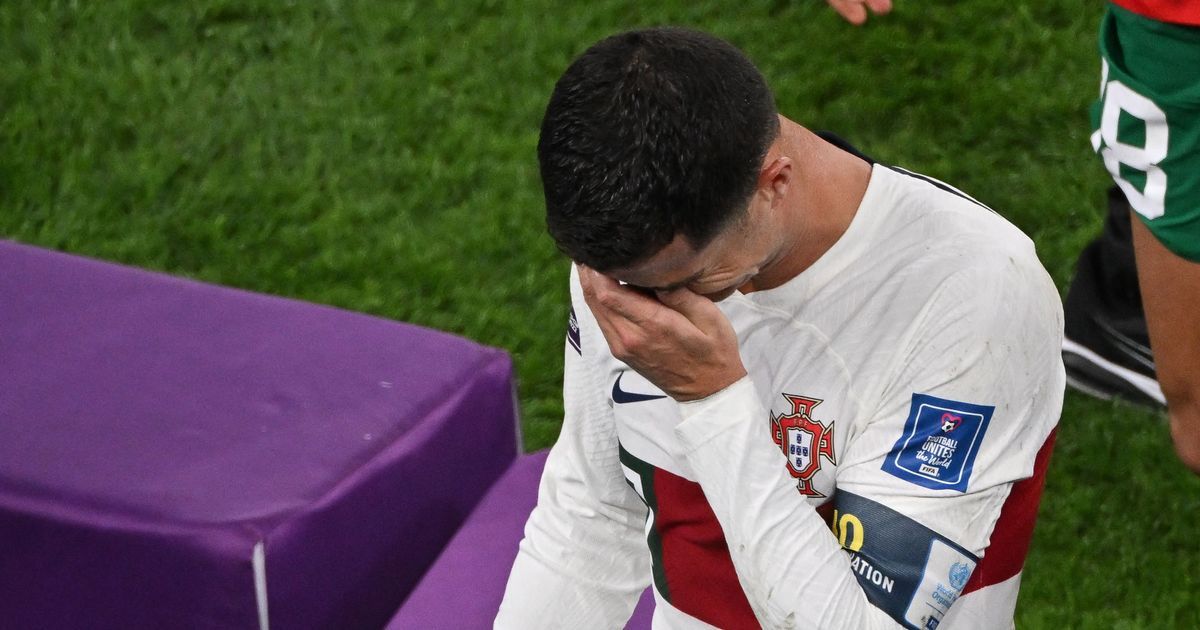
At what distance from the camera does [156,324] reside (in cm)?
308

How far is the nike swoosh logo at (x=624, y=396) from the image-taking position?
205cm

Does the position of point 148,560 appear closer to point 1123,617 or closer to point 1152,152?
point 1152,152

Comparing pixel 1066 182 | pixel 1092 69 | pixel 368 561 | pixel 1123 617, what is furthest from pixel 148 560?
pixel 1092 69

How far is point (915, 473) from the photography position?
1758mm

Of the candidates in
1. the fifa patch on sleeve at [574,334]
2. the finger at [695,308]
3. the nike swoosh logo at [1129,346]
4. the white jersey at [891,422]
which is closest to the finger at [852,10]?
the white jersey at [891,422]

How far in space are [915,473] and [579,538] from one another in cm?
66

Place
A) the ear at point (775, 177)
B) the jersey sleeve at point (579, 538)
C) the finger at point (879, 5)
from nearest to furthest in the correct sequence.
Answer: the ear at point (775, 177)
the jersey sleeve at point (579, 538)
the finger at point (879, 5)

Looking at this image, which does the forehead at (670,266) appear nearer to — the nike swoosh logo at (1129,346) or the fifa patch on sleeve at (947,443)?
the fifa patch on sleeve at (947,443)

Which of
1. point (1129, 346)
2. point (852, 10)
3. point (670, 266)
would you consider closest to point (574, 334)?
point (670, 266)

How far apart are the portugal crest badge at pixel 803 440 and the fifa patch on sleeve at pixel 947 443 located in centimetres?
15

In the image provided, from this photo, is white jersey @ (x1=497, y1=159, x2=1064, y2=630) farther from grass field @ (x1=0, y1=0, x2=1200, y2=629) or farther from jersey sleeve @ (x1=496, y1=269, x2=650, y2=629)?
grass field @ (x1=0, y1=0, x2=1200, y2=629)

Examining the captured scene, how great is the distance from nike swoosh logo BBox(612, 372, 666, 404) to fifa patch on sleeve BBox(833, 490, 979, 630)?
372 millimetres

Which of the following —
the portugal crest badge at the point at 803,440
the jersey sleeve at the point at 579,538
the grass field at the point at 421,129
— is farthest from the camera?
the grass field at the point at 421,129

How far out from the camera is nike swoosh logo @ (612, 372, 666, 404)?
6.73ft
